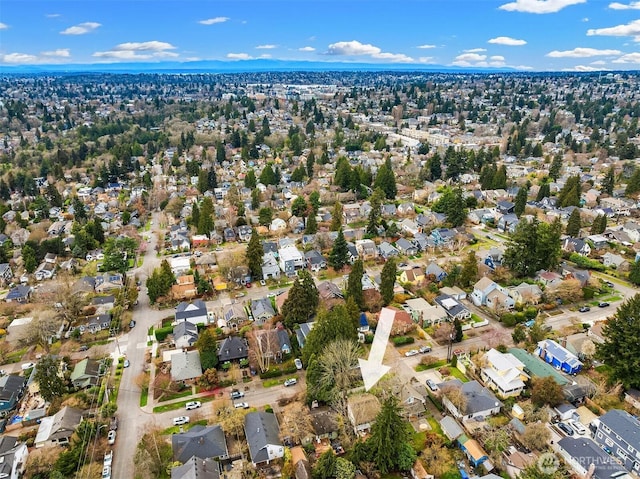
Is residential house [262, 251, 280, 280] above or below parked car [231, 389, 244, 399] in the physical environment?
above

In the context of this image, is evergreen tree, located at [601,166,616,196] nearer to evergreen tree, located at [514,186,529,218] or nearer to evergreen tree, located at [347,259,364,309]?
evergreen tree, located at [514,186,529,218]

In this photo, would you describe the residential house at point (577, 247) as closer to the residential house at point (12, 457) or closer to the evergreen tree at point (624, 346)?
the evergreen tree at point (624, 346)

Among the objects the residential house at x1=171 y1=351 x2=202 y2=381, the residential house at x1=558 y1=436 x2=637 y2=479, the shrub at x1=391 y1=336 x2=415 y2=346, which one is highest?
the residential house at x1=558 y1=436 x2=637 y2=479

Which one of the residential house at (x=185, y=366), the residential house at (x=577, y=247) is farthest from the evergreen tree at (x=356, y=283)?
the residential house at (x=577, y=247)

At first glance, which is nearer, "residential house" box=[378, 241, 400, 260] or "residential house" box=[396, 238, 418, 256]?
"residential house" box=[378, 241, 400, 260]

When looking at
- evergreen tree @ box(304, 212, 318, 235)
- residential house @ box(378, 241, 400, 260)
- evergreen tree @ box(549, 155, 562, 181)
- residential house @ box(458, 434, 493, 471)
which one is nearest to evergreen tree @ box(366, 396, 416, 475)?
residential house @ box(458, 434, 493, 471)
